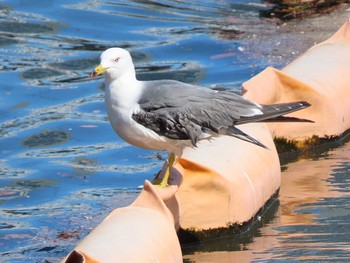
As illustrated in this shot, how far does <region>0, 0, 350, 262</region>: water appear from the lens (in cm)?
543

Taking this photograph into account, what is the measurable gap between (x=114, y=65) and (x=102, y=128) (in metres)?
2.70

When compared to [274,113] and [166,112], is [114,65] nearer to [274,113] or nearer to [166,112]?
[166,112]

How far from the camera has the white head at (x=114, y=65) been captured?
5230 mm

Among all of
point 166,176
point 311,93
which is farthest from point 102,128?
point 166,176

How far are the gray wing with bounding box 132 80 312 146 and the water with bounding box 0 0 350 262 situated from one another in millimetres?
566

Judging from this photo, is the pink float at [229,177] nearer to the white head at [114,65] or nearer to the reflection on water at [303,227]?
the reflection on water at [303,227]

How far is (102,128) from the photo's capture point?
7926 mm

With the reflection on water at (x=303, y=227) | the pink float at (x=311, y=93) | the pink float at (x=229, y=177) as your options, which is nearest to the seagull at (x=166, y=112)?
the pink float at (x=229, y=177)

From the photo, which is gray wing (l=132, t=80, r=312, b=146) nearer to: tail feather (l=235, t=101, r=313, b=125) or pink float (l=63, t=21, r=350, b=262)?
tail feather (l=235, t=101, r=313, b=125)

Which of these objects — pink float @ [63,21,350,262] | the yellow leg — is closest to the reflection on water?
pink float @ [63,21,350,262]

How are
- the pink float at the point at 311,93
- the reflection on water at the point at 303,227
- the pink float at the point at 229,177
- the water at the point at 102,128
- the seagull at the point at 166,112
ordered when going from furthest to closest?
the pink float at the point at 311,93, the water at the point at 102,128, the seagull at the point at 166,112, the reflection on water at the point at 303,227, the pink float at the point at 229,177

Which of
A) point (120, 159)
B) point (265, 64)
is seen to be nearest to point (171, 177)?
point (120, 159)

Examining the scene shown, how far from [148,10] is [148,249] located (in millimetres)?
7348

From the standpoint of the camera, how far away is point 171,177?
5.25 metres
